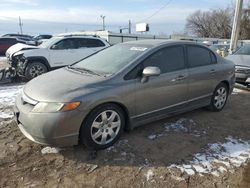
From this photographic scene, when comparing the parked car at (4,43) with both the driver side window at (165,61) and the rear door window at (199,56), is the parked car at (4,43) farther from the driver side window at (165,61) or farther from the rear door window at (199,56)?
the driver side window at (165,61)

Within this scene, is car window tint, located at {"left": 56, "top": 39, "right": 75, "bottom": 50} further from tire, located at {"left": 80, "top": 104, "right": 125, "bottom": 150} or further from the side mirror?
tire, located at {"left": 80, "top": 104, "right": 125, "bottom": 150}

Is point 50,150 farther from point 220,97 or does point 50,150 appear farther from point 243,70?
point 243,70

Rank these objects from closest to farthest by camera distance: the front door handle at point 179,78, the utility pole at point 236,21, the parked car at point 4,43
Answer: the front door handle at point 179,78 < the utility pole at point 236,21 < the parked car at point 4,43

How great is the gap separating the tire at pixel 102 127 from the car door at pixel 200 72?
1698 mm

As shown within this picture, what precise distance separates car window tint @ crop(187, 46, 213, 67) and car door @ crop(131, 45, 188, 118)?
0.23 meters

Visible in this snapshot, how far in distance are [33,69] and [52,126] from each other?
6526mm

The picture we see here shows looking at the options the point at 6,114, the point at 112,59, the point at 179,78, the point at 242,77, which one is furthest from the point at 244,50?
the point at 6,114

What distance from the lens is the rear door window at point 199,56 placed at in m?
4.99

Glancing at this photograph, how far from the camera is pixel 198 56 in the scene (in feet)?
17.0

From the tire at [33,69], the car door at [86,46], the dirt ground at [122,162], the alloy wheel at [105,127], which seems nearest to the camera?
the dirt ground at [122,162]

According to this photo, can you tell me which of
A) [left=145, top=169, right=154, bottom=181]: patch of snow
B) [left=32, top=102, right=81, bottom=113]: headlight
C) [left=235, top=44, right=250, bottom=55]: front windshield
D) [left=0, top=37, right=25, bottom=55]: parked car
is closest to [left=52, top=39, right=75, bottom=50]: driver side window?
[left=235, top=44, right=250, bottom=55]: front windshield

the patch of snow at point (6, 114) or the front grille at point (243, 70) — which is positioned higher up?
the front grille at point (243, 70)

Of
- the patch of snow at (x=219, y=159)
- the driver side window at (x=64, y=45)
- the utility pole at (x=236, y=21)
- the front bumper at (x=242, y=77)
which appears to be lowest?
the patch of snow at (x=219, y=159)

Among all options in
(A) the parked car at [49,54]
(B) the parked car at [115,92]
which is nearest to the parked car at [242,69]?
(B) the parked car at [115,92]
